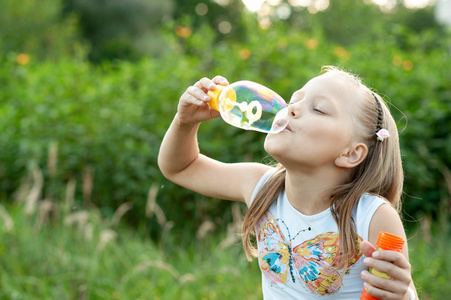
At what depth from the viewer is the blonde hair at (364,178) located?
1.94 m

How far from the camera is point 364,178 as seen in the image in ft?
6.71

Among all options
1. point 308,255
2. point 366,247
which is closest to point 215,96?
point 308,255

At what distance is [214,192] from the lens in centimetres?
235

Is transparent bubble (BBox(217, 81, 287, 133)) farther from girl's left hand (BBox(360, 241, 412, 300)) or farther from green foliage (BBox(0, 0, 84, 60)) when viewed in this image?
green foliage (BBox(0, 0, 84, 60))

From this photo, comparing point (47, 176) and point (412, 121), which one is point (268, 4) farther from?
point (47, 176)

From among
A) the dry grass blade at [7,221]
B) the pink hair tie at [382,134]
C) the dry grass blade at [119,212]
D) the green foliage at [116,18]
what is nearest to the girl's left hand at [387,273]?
the pink hair tie at [382,134]

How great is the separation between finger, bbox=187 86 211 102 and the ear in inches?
21.9

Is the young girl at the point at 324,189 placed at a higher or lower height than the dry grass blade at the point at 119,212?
higher

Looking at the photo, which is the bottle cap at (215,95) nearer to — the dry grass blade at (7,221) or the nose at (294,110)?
the nose at (294,110)

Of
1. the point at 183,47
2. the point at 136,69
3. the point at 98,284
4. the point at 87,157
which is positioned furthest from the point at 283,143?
the point at 183,47

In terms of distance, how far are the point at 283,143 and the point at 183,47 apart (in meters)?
4.78

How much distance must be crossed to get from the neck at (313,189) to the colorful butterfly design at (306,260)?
0.12 m

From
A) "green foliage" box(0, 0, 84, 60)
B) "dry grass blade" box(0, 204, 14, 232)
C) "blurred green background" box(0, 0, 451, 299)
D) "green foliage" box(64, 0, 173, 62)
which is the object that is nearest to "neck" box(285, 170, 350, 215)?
"blurred green background" box(0, 0, 451, 299)

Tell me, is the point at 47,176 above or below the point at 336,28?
below
